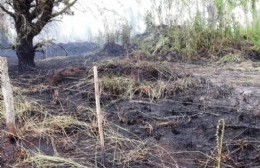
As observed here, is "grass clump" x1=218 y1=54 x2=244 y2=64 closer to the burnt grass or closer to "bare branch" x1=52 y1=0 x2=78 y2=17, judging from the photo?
the burnt grass

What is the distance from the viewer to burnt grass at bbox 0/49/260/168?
11.2ft

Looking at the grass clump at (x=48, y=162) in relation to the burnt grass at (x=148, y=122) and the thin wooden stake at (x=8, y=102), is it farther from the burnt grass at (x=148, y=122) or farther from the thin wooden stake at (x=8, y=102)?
the thin wooden stake at (x=8, y=102)

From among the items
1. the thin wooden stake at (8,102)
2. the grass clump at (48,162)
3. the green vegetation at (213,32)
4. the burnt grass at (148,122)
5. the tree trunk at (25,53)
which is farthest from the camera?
the tree trunk at (25,53)

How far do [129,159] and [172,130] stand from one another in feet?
2.56

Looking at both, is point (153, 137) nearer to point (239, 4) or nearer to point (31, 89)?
point (31, 89)

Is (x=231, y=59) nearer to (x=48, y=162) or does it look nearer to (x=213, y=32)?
(x=213, y=32)

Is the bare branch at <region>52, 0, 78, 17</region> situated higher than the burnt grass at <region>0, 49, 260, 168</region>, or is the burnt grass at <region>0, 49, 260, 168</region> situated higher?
the bare branch at <region>52, 0, 78, 17</region>

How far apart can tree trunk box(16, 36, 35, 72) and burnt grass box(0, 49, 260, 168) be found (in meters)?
2.73

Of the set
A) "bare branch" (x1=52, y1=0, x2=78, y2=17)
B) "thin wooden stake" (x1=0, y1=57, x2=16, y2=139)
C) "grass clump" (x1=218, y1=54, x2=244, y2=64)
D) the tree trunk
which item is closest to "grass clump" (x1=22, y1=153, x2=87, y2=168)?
"thin wooden stake" (x1=0, y1=57, x2=16, y2=139)

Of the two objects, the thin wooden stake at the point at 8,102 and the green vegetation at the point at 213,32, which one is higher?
the green vegetation at the point at 213,32

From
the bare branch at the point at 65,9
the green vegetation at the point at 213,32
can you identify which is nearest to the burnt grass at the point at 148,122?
the green vegetation at the point at 213,32

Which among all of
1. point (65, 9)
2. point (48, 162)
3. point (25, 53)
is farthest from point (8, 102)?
point (65, 9)

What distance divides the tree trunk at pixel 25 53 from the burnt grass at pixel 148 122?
8.94 feet

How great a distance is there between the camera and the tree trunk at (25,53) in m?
8.62
